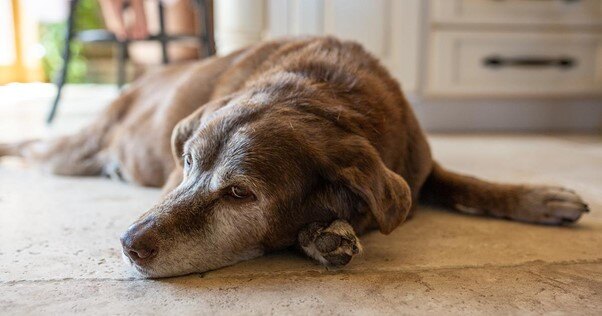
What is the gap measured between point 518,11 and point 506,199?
2.59 meters

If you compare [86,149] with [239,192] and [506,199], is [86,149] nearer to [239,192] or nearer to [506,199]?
[239,192]

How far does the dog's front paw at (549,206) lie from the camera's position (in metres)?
1.84

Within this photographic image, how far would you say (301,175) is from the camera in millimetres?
1443

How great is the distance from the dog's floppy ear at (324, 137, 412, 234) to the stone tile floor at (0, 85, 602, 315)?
14 cm

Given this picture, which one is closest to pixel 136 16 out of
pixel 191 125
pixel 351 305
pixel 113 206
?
pixel 113 206

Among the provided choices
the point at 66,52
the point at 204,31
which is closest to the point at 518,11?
the point at 204,31

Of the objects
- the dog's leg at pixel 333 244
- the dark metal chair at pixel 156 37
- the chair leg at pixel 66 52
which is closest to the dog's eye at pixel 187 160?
the dog's leg at pixel 333 244

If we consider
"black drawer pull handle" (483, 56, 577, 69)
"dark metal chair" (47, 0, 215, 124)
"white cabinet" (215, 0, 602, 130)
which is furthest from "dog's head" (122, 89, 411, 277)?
"dark metal chair" (47, 0, 215, 124)

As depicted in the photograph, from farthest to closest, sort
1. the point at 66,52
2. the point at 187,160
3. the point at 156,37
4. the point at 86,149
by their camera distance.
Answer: the point at 66,52 → the point at 156,37 → the point at 86,149 → the point at 187,160

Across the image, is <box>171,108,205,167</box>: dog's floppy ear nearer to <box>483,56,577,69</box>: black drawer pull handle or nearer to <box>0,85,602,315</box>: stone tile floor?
<box>0,85,602,315</box>: stone tile floor

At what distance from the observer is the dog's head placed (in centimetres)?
137

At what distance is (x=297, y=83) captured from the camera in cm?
166

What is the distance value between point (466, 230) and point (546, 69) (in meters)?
2.85

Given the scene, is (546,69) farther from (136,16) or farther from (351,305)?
(351,305)
